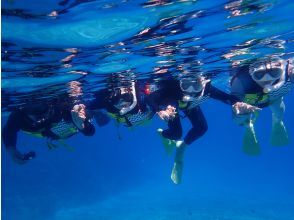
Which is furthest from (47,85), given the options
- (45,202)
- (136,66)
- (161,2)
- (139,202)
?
(139,202)

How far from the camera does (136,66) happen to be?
1362 centimetres

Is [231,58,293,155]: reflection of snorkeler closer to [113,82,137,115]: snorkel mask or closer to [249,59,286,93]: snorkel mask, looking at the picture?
[249,59,286,93]: snorkel mask

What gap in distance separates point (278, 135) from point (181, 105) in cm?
422

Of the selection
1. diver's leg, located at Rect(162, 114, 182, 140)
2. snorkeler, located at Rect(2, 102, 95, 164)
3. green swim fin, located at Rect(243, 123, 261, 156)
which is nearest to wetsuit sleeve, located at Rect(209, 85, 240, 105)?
green swim fin, located at Rect(243, 123, 261, 156)

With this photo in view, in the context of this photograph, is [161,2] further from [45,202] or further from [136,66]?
[45,202]

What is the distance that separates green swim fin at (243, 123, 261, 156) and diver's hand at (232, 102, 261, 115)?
51.0 inches

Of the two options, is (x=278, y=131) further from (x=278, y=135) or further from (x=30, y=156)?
(x=30, y=156)

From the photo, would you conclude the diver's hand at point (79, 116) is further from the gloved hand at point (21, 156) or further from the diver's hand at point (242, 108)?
the diver's hand at point (242, 108)

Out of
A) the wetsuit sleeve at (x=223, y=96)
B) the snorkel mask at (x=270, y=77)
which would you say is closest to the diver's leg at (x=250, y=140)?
the wetsuit sleeve at (x=223, y=96)

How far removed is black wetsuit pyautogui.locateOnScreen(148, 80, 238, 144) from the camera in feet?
39.2

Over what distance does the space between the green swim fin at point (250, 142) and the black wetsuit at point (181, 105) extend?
128cm

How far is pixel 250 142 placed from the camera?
12422 mm

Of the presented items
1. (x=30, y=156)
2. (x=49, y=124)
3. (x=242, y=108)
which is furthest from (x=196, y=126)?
(x=30, y=156)

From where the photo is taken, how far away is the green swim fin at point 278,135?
13.0m
